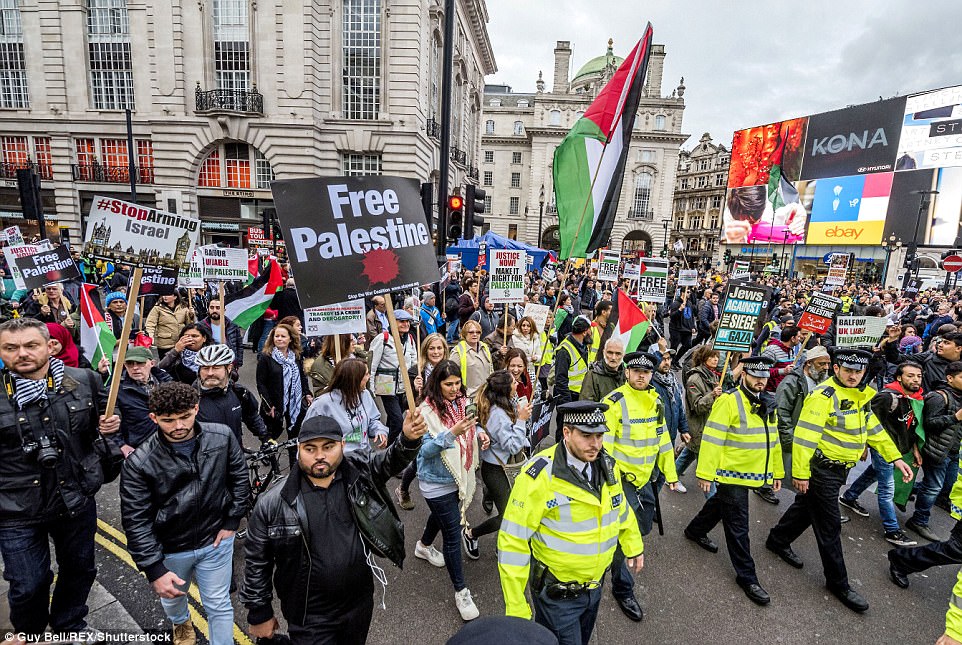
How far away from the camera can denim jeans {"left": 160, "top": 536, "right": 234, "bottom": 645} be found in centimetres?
286

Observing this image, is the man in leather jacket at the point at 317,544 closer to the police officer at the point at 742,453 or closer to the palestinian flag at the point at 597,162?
the police officer at the point at 742,453

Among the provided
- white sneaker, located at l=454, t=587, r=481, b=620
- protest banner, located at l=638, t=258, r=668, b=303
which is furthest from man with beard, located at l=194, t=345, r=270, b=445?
protest banner, located at l=638, t=258, r=668, b=303

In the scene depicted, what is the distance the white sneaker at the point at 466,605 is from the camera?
11.6ft

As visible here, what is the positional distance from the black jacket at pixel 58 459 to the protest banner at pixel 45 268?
5023 millimetres

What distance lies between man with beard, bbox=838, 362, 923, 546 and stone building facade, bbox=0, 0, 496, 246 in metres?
22.7

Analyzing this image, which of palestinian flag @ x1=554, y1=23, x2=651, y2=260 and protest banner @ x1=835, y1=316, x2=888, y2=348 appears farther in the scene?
protest banner @ x1=835, y1=316, x2=888, y2=348

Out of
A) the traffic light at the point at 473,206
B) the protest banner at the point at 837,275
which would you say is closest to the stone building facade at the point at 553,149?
the protest banner at the point at 837,275

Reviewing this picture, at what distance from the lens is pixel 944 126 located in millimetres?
39625

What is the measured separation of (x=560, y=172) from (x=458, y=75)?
28.8 m

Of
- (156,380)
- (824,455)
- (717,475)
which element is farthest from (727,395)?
(156,380)

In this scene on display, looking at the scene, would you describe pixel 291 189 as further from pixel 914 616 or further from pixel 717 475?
pixel 914 616

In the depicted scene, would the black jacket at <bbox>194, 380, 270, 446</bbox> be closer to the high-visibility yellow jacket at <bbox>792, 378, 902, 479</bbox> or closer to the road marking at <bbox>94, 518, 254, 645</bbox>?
the road marking at <bbox>94, 518, 254, 645</bbox>

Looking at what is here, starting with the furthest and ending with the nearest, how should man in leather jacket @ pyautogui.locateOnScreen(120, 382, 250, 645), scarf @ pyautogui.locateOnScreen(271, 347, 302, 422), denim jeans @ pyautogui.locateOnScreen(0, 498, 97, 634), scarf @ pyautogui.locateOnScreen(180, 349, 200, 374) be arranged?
scarf @ pyautogui.locateOnScreen(271, 347, 302, 422)
scarf @ pyautogui.locateOnScreen(180, 349, 200, 374)
denim jeans @ pyautogui.locateOnScreen(0, 498, 97, 634)
man in leather jacket @ pyautogui.locateOnScreen(120, 382, 250, 645)

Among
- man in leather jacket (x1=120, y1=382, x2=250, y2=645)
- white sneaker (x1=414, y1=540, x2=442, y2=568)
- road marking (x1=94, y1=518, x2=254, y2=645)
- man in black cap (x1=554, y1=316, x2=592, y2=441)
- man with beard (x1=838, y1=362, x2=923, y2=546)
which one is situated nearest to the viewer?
man in leather jacket (x1=120, y1=382, x2=250, y2=645)
